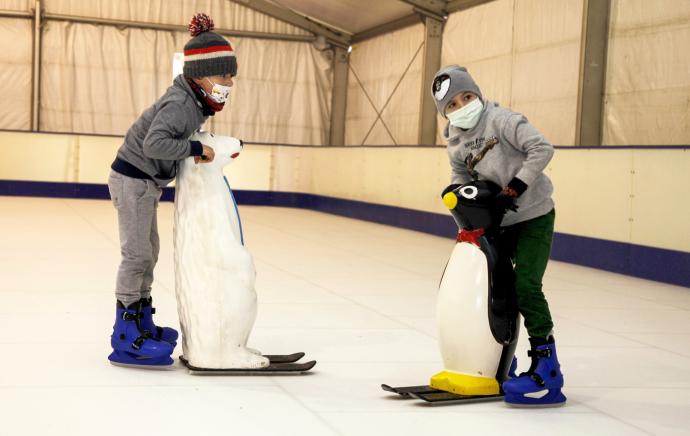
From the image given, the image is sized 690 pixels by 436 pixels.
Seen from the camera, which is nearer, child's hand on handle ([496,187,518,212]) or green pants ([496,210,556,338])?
child's hand on handle ([496,187,518,212])

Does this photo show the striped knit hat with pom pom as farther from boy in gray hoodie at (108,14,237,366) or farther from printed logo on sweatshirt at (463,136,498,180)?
printed logo on sweatshirt at (463,136,498,180)

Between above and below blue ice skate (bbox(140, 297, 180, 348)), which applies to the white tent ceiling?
above

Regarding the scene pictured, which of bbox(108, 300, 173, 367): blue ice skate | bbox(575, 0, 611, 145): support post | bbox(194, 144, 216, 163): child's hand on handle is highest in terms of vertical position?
bbox(575, 0, 611, 145): support post

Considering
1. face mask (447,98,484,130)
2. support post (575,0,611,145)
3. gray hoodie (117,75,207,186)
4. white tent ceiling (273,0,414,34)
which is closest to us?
face mask (447,98,484,130)

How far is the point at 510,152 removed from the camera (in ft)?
14.3

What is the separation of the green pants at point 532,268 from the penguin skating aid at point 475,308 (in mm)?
60

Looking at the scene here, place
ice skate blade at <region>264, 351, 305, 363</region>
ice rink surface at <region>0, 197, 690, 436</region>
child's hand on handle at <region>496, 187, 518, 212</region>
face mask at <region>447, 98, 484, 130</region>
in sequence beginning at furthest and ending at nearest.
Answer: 1. ice skate blade at <region>264, 351, 305, 363</region>
2. face mask at <region>447, 98, 484, 130</region>
3. child's hand on handle at <region>496, 187, 518, 212</region>
4. ice rink surface at <region>0, 197, 690, 436</region>

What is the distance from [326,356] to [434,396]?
1.09 meters

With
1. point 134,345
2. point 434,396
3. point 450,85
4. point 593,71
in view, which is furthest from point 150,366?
point 593,71

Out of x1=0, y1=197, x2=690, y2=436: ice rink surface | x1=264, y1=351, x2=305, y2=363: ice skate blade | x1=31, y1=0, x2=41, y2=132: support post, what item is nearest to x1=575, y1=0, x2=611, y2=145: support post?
x1=0, y1=197, x2=690, y2=436: ice rink surface

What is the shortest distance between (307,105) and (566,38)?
980cm

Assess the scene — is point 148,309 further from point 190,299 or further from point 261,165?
point 261,165

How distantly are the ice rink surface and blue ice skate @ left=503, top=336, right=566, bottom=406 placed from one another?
6 centimetres

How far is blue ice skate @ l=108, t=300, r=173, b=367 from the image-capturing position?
470 cm
